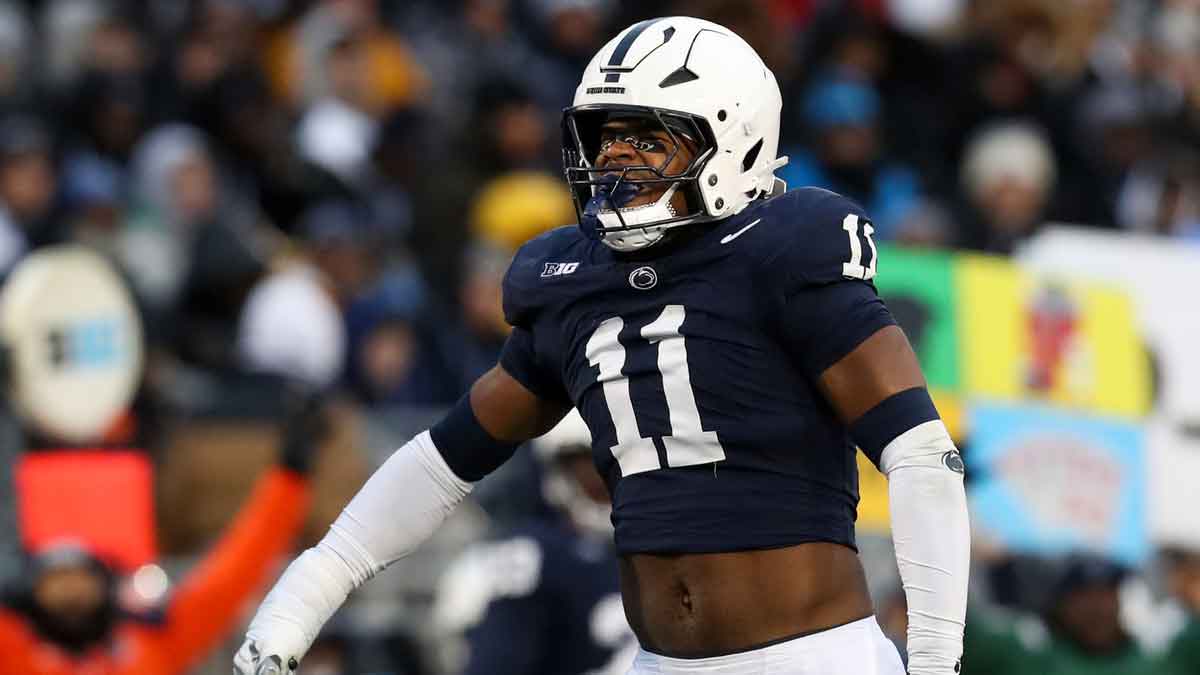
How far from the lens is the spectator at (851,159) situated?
11156 mm

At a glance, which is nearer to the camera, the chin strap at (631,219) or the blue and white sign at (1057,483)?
the chin strap at (631,219)

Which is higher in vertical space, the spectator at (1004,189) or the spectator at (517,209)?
the spectator at (517,209)

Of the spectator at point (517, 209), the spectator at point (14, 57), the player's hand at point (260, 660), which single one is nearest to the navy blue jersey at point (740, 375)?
the player's hand at point (260, 660)

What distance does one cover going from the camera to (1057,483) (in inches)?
362

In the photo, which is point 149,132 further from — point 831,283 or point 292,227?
point 831,283

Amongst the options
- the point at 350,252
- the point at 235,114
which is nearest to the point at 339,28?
the point at 235,114

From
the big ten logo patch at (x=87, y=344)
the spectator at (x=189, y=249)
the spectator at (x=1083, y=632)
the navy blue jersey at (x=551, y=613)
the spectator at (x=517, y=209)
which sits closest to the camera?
the navy blue jersey at (x=551, y=613)

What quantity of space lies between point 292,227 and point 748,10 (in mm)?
2596

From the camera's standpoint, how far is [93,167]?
31.7ft

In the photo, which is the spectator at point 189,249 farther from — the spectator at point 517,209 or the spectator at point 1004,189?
the spectator at point 1004,189

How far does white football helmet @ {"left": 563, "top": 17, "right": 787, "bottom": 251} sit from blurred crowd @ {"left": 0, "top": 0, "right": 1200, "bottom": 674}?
4.09 metres

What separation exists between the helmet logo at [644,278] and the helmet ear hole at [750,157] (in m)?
0.26

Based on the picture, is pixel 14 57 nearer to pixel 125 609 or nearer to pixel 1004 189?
pixel 125 609

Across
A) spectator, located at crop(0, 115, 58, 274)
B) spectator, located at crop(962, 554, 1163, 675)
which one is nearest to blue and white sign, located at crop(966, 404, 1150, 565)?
spectator, located at crop(962, 554, 1163, 675)
